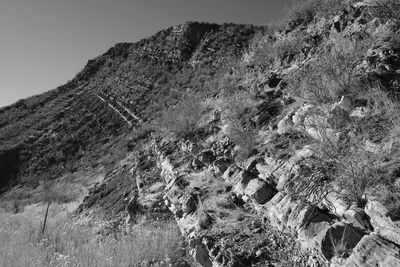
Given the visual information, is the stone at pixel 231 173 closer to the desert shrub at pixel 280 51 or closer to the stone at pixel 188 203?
the stone at pixel 188 203

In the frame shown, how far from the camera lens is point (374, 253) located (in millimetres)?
3213

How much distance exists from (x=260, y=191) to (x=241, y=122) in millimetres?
2369

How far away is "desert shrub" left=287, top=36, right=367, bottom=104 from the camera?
5750 millimetres

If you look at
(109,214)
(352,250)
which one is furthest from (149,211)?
(352,250)

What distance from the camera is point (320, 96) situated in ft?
19.5

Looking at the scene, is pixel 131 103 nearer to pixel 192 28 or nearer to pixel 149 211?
pixel 192 28

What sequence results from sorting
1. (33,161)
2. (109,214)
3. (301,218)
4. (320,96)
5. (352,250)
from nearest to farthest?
1. (352,250)
2. (301,218)
3. (320,96)
4. (109,214)
5. (33,161)

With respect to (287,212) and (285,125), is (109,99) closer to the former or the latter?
(285,125)

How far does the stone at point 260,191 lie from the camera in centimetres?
503

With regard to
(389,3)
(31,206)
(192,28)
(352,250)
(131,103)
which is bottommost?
(352,250)

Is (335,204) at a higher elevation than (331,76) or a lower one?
lower

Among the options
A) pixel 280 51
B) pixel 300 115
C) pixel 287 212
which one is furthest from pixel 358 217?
pixel 280 51

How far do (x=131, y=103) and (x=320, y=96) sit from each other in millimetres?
15797

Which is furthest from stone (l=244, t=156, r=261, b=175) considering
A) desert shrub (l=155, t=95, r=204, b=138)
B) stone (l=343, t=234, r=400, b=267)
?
desert shrub (l=155, t=95, r=204, b=138)
